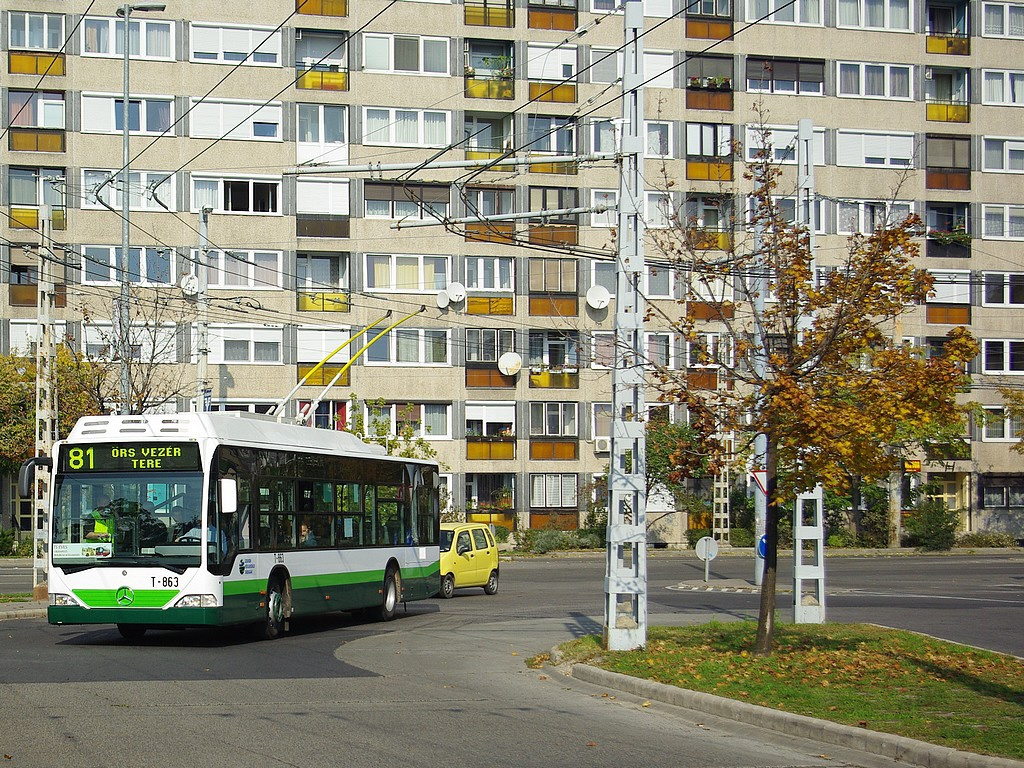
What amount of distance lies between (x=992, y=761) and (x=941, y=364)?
Result: 6.33 m

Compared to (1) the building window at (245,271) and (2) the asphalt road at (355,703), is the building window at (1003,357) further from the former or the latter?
(2) the asphalt road at (355,703)

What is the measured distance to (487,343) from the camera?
5409cm

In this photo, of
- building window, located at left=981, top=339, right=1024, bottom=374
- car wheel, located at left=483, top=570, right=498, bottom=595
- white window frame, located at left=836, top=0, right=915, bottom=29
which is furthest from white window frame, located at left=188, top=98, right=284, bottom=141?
building window, located at left=981, top=339, right=1024, bottom=374

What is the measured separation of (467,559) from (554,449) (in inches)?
992

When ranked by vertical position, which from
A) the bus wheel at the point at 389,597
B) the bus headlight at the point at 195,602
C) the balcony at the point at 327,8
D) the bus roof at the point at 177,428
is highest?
the balcony at the point at 327,8

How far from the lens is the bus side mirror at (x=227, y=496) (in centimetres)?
1808

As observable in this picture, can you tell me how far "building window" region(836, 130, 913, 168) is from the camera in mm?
57156

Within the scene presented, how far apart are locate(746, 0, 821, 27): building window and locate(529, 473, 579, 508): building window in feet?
66.2

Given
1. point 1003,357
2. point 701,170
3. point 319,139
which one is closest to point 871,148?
point 701,170

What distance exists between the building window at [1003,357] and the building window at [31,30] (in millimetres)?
39443

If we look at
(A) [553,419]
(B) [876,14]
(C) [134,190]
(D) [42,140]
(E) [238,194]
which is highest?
(B) [876,14]

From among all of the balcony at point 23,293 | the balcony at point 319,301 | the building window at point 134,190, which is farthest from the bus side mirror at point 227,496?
the balcony at point 23,293

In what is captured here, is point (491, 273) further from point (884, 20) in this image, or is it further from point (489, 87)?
point (884, 20)

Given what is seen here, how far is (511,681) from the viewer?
48.6 feet
